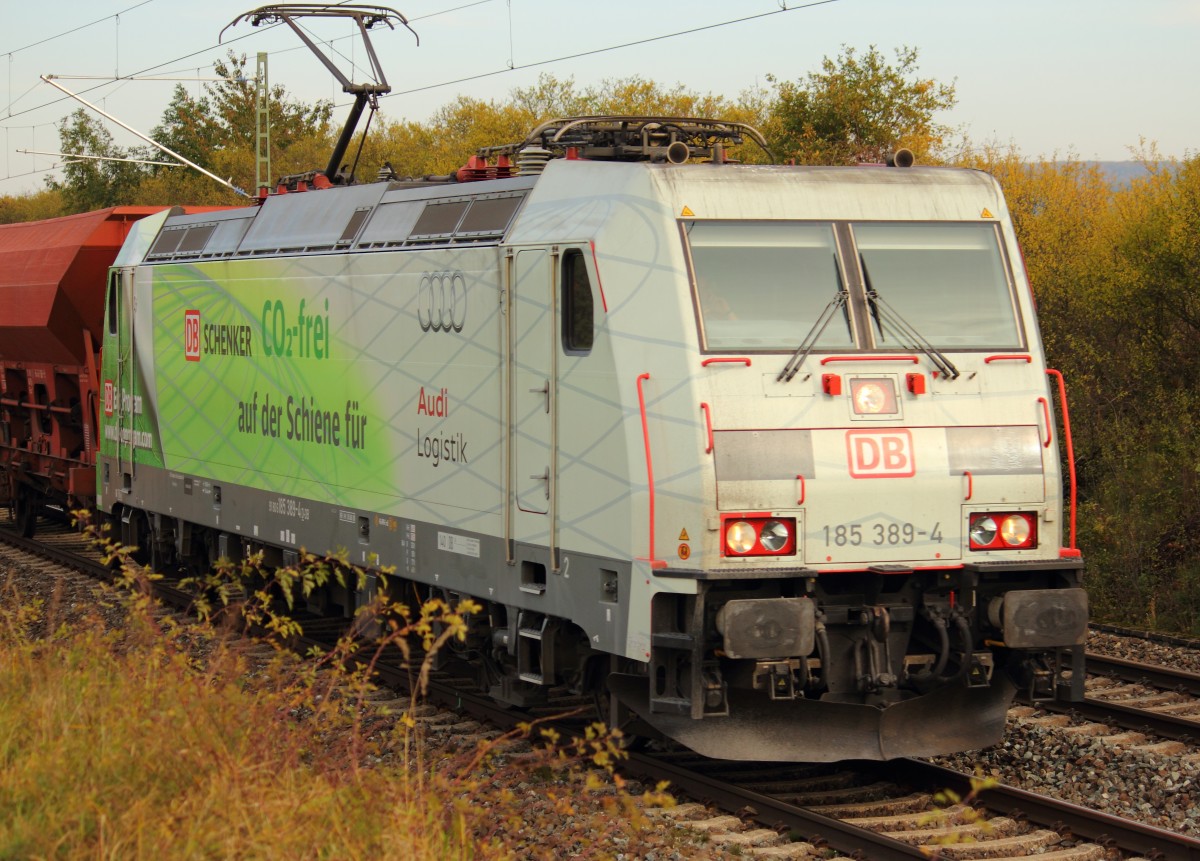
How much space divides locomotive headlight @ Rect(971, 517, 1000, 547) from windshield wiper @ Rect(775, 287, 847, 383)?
1.28m

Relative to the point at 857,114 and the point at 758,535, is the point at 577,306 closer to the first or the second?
the point at 758,535

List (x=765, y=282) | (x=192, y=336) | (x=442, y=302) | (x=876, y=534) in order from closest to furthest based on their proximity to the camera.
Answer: (x=876, y=534) < (x=765, y=282) < (x=442, y=302) < (x=192, y=336)

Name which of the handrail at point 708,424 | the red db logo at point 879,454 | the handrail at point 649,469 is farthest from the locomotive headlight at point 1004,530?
the handrail at point 649,469

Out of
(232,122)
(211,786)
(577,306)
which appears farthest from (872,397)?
(232,122)

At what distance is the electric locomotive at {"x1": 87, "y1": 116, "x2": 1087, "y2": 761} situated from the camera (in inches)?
311

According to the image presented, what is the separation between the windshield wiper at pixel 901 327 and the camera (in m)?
8.38

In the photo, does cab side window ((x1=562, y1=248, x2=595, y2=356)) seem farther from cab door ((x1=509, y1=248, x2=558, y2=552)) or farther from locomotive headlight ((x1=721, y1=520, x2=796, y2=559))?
locomotive headlight ((x1=721, y1=520, x2=796, y2=559))

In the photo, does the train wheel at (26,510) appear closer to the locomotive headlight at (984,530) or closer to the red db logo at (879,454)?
the red db logo at (879,454)

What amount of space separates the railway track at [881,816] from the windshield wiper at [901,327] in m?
2.24

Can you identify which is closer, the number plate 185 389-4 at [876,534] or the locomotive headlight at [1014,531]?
the number plate 185 389-4 at [876,534]

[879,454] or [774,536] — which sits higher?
[879,454]

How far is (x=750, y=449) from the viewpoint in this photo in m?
7.88

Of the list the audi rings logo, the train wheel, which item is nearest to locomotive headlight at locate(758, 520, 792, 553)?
the audi rings logo

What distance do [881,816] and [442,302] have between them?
14.1 feet
